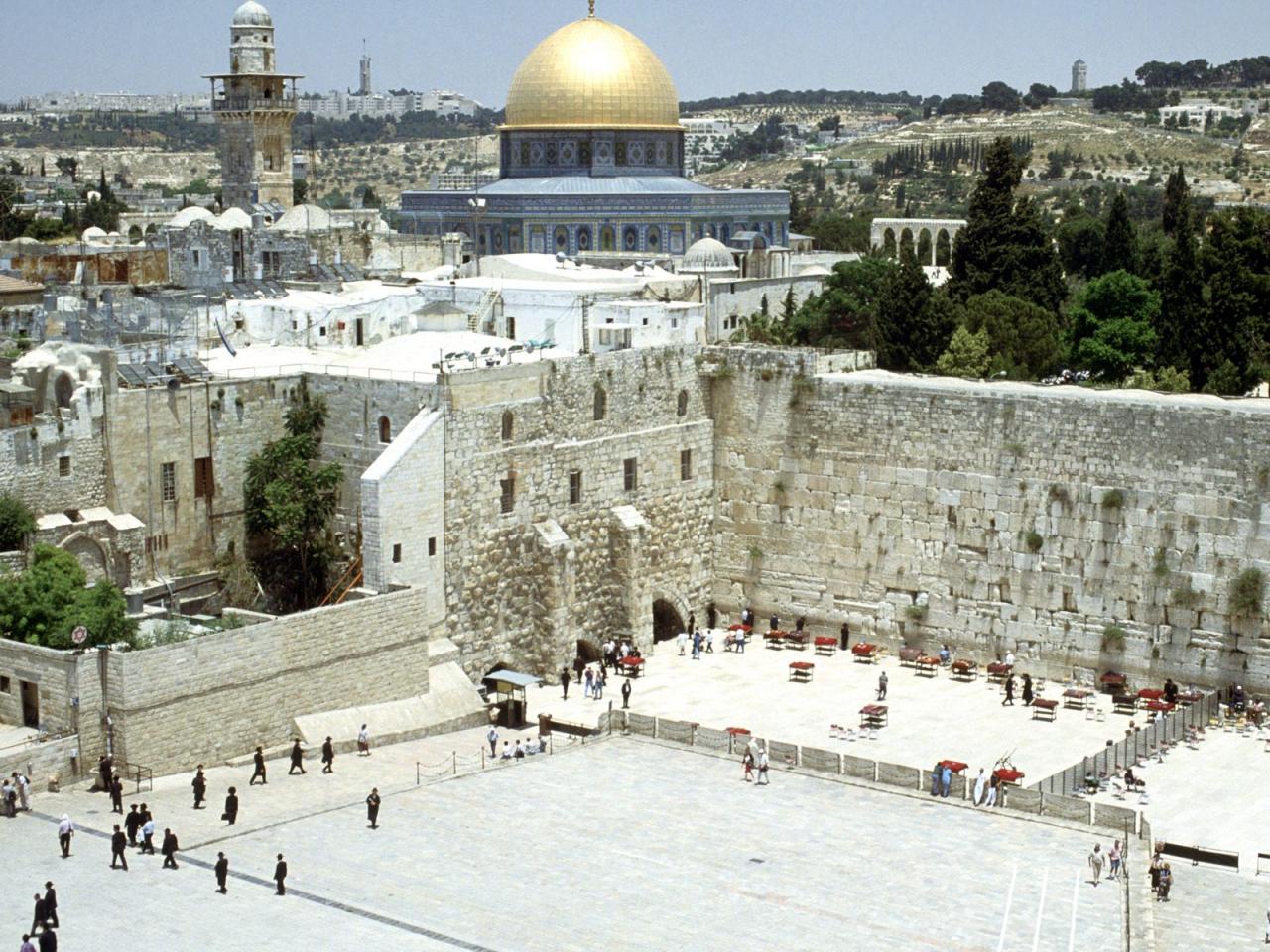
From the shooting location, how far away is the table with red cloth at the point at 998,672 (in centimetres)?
3027

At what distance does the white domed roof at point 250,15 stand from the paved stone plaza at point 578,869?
4010cm

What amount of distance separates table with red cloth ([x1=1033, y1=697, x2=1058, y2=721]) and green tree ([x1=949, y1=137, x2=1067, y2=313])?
51.5ft

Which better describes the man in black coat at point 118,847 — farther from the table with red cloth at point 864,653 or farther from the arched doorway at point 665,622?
the table with red cloth at point 864,653

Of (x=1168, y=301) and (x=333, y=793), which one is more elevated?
(x=1168, y=301)

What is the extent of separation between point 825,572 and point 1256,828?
10.1 metres

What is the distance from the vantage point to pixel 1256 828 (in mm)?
23609

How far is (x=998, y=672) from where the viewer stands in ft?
→ 99.3

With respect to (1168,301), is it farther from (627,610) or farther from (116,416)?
(116,416)

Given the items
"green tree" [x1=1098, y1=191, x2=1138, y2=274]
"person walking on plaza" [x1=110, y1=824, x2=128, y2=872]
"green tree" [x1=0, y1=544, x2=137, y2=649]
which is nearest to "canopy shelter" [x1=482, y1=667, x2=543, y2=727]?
"green tree" [x1=0, y1=544, x2=137, y2=649]

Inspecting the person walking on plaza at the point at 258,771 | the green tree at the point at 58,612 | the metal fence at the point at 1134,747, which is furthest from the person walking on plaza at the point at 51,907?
the metal fence at the point at 1134,747

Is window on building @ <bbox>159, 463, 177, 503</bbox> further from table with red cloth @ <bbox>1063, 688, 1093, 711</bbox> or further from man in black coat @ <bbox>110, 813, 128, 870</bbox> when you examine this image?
table with red cloth @ <bbox>1063, 688, 1093, 711</bbox>

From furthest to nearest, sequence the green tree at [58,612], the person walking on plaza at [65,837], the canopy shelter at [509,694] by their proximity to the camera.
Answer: the canopy shelter at [509,694], the green tree at [58,612], the person walking on plaza at [65,837]

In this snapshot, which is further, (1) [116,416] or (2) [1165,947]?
(1) [116,416]

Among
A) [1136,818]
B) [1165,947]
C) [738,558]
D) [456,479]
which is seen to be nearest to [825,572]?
[738,558]
